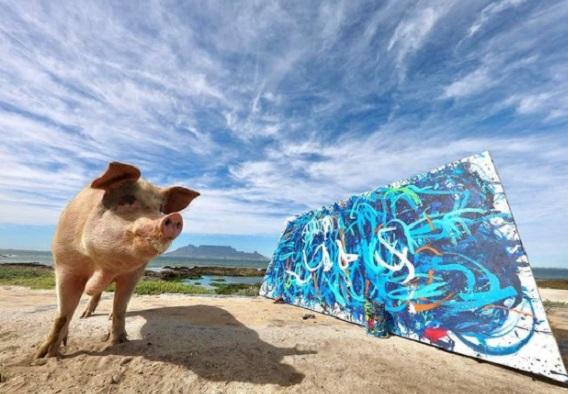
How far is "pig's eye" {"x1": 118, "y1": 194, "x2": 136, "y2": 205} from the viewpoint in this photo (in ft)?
15.1

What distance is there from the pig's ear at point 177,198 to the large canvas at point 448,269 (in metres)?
5.03

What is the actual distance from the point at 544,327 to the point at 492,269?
3.76 feet

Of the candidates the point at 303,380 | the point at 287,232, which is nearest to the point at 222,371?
the point at 303,380

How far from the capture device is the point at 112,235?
13.9 ft

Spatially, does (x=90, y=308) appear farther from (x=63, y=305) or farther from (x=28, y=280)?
(x=28, y=280)

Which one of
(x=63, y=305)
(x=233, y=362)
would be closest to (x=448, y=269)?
(x=233, y=362)

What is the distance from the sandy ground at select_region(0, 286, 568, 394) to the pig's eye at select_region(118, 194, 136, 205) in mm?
2336

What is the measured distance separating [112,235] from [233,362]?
2.68 meters

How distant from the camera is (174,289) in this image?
16328mm

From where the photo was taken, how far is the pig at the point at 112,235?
390cm

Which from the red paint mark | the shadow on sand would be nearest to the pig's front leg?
the shadow on sand

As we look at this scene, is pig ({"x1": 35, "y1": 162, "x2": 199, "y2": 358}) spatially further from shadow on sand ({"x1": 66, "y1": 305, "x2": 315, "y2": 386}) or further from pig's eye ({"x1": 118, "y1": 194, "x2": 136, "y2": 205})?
shadow on sand ({"x1": 66, "y1": 305, "x2": 315, "y2": 386})

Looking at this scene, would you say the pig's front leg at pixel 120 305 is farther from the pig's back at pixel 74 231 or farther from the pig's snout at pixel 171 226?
the pig's snout at pixel 171 226

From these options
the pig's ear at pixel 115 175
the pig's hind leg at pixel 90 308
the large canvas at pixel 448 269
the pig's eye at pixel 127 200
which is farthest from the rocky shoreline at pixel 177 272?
the pig's eye at pixel 127 200
